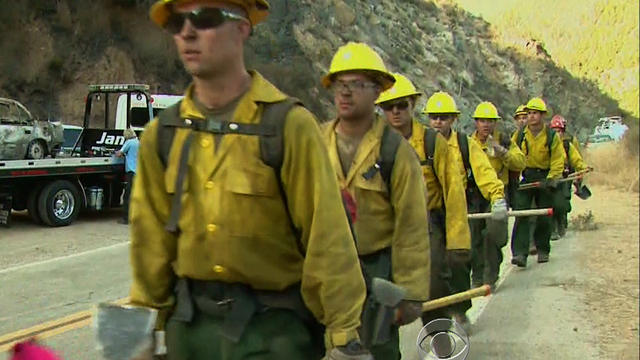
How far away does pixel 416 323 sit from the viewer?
284 inches

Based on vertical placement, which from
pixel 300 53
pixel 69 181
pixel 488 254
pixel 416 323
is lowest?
pixel 416 323

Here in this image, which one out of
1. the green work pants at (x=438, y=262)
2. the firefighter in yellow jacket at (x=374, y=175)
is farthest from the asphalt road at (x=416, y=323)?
the firefighter in yellow jacket at (x=374, y=175)

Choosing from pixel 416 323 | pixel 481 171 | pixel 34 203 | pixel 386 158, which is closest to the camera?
pixel 386 158

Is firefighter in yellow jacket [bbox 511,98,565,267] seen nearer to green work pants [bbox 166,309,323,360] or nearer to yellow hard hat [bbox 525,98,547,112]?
yellow hard hat [bbox 525,98,547,112]

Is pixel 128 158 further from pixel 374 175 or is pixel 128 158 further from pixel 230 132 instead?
pixel 230 132

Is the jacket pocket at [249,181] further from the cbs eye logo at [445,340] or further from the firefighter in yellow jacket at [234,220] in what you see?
the cbs eye logo at [445,340]

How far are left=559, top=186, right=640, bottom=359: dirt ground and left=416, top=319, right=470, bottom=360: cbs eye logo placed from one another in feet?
4.66

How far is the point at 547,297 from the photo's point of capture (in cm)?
838

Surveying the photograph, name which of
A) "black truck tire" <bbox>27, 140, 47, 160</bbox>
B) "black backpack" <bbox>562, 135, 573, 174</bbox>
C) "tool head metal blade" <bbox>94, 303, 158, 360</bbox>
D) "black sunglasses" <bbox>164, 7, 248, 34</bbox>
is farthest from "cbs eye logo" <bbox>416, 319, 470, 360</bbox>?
"black truck tire" <bbox>27, 140, 47, 160</bbox>

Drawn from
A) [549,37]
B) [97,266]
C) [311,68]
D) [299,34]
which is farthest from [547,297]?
[549,37]

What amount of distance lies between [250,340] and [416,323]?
4861 mm

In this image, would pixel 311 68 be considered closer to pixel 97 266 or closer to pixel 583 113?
pixel 97 266

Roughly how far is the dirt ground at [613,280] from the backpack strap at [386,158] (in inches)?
131

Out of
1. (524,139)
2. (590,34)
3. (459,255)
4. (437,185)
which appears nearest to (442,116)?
(437,185)
